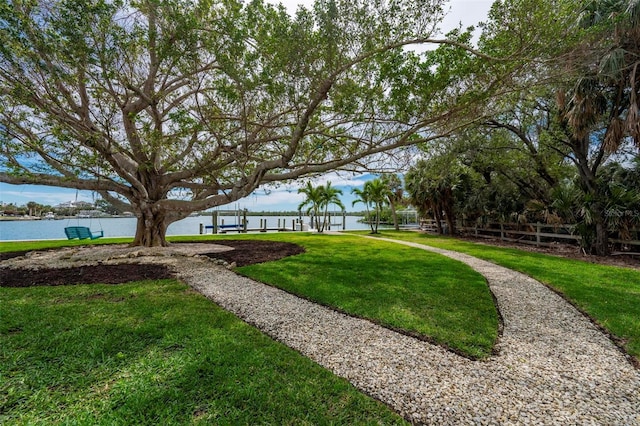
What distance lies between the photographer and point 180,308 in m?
4.62

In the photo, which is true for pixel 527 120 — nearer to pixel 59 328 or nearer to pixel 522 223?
pixel 522 223

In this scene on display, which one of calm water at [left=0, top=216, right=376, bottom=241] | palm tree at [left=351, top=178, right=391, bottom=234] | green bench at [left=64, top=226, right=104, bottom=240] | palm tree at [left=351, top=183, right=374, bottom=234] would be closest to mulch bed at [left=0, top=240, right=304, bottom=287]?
green bench at [left=64, top=226, right=104, bottom=240]

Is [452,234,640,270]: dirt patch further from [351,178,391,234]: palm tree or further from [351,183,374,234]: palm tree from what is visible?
[351,183,374,234]: palm tree

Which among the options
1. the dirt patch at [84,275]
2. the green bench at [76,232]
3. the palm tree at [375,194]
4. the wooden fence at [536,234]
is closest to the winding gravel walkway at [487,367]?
the dirt patch at [84,275]

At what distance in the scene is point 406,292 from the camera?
19.5 ft

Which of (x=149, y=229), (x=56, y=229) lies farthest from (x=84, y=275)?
(x=56, y=229)

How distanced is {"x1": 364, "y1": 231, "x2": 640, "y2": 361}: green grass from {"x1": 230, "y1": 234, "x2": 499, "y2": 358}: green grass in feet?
5.02

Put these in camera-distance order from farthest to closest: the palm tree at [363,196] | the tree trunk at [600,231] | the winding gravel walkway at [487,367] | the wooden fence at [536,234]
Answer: the palm tree at [363,196] < the wooden fence at [536,234] < the tree trunk at [600,231] < the winding gravel walkway at [487,367]

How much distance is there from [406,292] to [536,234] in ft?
42.6

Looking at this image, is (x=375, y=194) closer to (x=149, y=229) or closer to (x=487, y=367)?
(x=149, y=229)

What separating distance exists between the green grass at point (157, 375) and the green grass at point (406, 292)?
1840mm

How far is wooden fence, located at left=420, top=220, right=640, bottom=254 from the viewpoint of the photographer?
11.3m

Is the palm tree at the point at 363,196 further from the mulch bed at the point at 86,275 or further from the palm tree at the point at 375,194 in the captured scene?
the mulch bed at the point at 86,275

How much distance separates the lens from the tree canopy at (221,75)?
6273 millimetres
